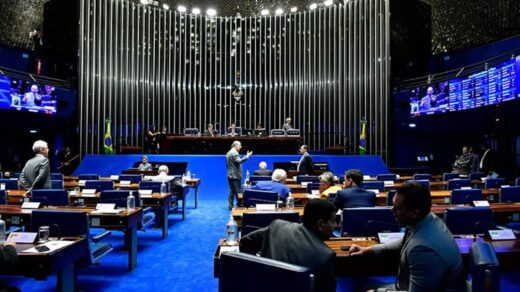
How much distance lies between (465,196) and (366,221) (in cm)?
250

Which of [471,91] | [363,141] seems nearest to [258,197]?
[471,91]

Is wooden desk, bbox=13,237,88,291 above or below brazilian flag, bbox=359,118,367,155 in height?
below

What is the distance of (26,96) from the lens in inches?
522

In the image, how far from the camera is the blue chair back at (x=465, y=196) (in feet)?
17.7

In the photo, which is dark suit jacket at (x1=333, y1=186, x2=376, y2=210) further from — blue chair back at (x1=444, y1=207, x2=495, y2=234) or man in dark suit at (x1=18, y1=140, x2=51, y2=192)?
man in dark suit at (x1=18, y1=140, x2=51, y2=192)

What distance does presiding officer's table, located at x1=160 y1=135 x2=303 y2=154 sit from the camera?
577 inches

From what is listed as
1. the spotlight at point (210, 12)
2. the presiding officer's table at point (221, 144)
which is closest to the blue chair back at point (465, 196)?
the presiding officer's table at point (221, 144)

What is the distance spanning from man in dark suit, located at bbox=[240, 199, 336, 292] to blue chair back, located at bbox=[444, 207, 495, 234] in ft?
5.75

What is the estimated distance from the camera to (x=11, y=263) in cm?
246

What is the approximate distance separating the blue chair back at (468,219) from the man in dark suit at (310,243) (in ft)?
5.75

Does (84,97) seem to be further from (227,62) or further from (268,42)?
(268,42)

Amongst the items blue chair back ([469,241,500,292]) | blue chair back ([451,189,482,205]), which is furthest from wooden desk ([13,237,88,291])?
blue chair back ([451,189,482,205])

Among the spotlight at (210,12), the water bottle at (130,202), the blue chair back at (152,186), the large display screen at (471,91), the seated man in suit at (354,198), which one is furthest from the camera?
the spotlight at (210,12)

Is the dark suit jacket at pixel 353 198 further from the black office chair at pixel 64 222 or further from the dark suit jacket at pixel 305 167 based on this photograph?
the dark suit jacket at pixel 305 167
